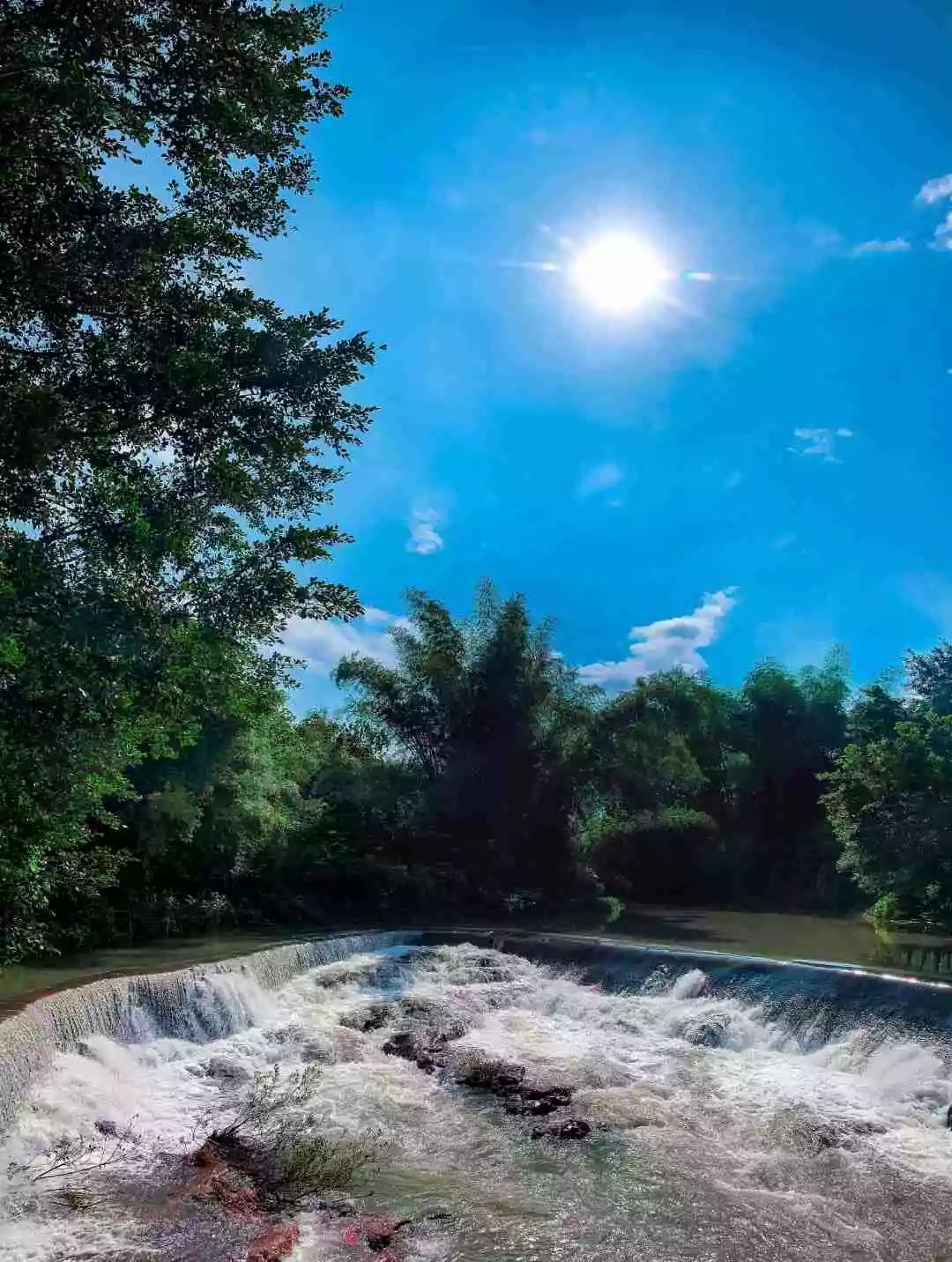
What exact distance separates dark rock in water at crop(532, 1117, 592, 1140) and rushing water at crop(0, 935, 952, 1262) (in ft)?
0.32

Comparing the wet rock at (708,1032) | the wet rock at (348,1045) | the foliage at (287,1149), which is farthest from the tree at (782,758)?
the foliage at (287,1149)

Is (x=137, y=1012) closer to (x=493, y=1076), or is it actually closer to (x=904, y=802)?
(x=493, y=1076)

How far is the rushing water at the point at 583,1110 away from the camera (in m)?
6.05

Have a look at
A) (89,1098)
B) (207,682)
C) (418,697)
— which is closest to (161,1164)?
(89,1098)

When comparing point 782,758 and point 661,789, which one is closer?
point 661,789

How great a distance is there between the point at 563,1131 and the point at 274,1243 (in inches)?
126

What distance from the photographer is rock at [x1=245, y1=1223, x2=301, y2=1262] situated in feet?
18.2

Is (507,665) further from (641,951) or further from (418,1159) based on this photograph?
(418,1159)

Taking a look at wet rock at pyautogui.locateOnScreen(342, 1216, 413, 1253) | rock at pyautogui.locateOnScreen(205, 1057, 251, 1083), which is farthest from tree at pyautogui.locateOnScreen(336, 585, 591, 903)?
wet rock at pyautogui.locateOnScreen(342, 1216, 413, 1253)

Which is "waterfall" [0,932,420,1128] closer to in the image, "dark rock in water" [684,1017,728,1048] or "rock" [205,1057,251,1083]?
"rock" [205,1057,251,1083]

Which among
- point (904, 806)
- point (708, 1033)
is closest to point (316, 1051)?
point (708, 1033)

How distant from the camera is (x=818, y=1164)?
739 cm

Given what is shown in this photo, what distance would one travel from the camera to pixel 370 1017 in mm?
12078

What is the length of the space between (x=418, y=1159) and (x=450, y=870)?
16.6m
